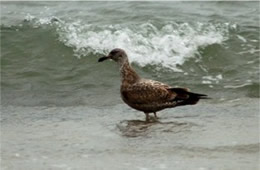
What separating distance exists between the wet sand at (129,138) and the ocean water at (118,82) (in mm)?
10

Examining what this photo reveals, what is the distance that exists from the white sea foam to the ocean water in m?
0.02

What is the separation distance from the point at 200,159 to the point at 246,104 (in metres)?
2.81

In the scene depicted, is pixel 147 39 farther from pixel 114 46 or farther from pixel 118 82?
pixel 118 82

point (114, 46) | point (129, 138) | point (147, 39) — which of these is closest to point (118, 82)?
point (114, 46)

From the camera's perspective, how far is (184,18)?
508 inches

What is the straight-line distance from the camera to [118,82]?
1029cm

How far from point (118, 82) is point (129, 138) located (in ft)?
10.4

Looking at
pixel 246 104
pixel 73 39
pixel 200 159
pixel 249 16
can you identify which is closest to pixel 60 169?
pixel 200 159

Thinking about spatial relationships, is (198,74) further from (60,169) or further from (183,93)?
(60,169)

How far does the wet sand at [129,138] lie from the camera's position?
6176 mm

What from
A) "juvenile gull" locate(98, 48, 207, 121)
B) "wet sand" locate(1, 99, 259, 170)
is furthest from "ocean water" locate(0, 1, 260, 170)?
"juvenile gull" locate(98, 48, 207, 121)

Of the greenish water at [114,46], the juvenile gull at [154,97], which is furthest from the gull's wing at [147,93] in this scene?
the greenish water at [114,46]

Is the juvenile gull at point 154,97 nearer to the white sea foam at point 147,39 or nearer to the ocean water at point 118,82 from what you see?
the ocean water at point 118,82

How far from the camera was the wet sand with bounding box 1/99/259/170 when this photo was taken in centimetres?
618
